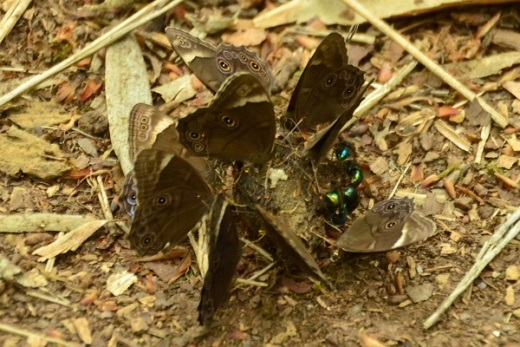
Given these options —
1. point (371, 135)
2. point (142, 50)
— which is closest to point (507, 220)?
point (371, 135)

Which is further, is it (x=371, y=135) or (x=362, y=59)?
(x=362, y=59)

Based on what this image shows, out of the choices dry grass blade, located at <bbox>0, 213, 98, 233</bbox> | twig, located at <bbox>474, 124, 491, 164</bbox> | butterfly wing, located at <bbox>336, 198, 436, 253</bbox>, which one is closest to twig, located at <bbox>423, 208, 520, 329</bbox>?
butterfly wing, located at <bbox>336, 198, 436, 253</bbox>

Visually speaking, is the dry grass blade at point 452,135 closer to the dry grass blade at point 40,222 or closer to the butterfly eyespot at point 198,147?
the butterfly eyespot at point 198,147

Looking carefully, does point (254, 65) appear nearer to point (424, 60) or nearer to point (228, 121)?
point (228, 121)

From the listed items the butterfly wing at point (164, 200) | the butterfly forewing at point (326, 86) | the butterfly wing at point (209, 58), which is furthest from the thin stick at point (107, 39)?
the butterfly wing at point (164, 200)

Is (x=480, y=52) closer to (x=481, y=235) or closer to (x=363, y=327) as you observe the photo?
(x=481, y=235)

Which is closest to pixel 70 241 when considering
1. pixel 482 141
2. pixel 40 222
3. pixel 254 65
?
pixel 40 222
